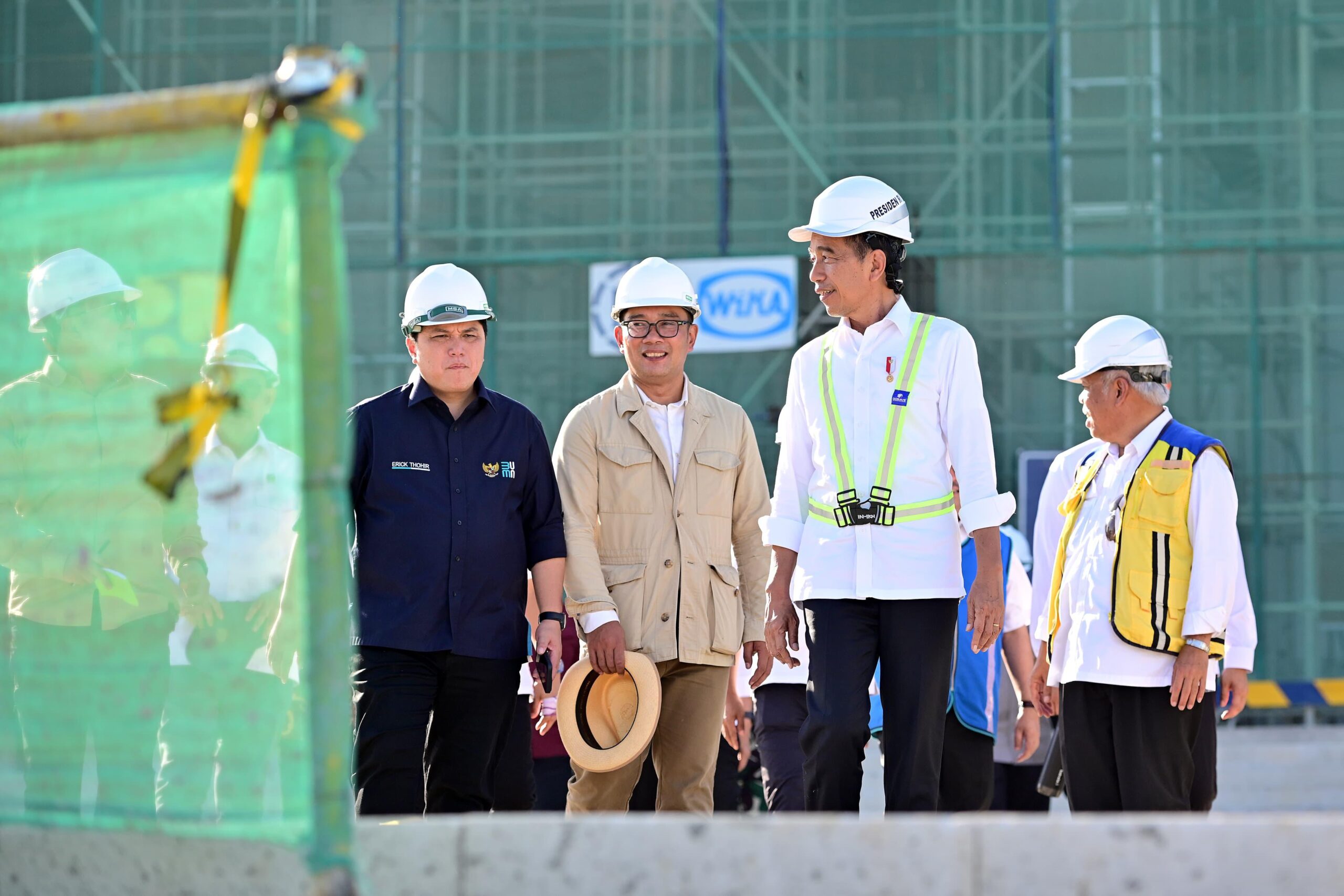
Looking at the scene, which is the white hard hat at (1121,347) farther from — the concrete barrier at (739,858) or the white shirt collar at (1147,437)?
the concrete barrier at (739,858)

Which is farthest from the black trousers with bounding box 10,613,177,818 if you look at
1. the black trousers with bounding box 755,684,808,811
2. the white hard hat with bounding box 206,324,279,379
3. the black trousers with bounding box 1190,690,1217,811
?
the black trousers with bounding box 755,684,808,811

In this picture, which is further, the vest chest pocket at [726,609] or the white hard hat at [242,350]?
the vest chest pocket at [726,609]

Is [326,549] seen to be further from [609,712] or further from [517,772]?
[517,772]

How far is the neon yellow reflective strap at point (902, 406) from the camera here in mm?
4891

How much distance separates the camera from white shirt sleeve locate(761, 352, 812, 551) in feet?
16.7

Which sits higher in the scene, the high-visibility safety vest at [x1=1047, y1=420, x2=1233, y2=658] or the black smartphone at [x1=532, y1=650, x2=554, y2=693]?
the high-visibility safety vest at [x1=1047, y1=420, x2=1233, y2=658]

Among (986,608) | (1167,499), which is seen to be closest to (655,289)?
(986,608)

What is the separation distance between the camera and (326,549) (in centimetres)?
251

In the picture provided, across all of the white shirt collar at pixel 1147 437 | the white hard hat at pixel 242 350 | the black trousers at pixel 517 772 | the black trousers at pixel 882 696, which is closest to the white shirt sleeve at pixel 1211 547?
the white shirt collar at pixel 1147 437

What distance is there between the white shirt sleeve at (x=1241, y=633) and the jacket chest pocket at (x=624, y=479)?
5.70 ft

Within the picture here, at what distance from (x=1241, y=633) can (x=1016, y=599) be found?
1.17m

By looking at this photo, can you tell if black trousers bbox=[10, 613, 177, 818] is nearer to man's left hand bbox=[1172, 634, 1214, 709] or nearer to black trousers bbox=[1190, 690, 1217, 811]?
man's left hand bbox=[1172, 634, 1214, 709]

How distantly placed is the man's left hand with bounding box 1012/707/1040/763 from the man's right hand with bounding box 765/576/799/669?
1.60 meters

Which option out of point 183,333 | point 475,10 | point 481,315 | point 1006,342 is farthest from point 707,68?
point 183,333
